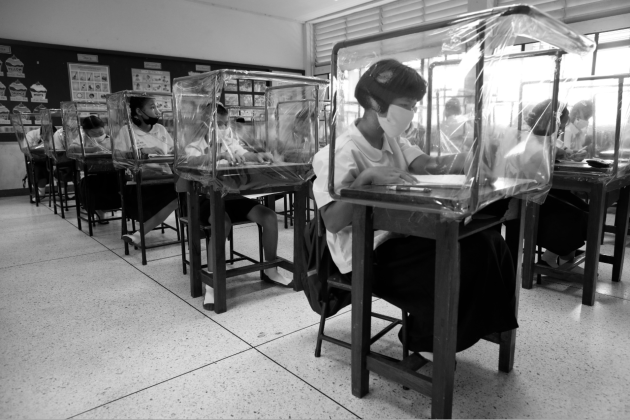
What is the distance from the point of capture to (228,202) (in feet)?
8.64

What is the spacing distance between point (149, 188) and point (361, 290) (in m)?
2.42

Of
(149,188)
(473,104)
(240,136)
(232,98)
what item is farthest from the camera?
(232,98)

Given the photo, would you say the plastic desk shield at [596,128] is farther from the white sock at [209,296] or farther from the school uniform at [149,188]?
the school uniform at [149,188]

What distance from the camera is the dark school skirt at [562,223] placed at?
254 cm

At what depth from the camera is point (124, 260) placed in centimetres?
321

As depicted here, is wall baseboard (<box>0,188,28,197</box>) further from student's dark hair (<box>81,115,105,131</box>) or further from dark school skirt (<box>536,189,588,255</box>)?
dark school skirt (<box>536,189,588,255</box>)

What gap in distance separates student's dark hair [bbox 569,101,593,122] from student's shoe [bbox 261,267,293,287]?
2.49 meters

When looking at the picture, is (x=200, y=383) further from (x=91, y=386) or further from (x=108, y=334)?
(x=108, y=334)

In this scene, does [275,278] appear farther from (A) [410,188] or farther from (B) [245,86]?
(B) [245,86]

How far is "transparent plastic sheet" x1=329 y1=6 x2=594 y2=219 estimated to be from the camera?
3.50 ft

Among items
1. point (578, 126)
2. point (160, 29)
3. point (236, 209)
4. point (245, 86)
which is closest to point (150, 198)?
point (236, 209)

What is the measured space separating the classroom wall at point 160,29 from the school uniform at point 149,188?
4.27 metres

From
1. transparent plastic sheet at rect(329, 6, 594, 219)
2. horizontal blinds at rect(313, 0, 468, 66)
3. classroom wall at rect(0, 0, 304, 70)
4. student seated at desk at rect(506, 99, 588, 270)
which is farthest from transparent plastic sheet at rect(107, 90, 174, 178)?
classroom wall at rect(0, 0, 304, 70)

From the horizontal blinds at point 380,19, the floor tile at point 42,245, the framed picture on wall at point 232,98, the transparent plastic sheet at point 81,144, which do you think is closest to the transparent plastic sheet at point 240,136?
the transparent plastic sheet at point 81,144
